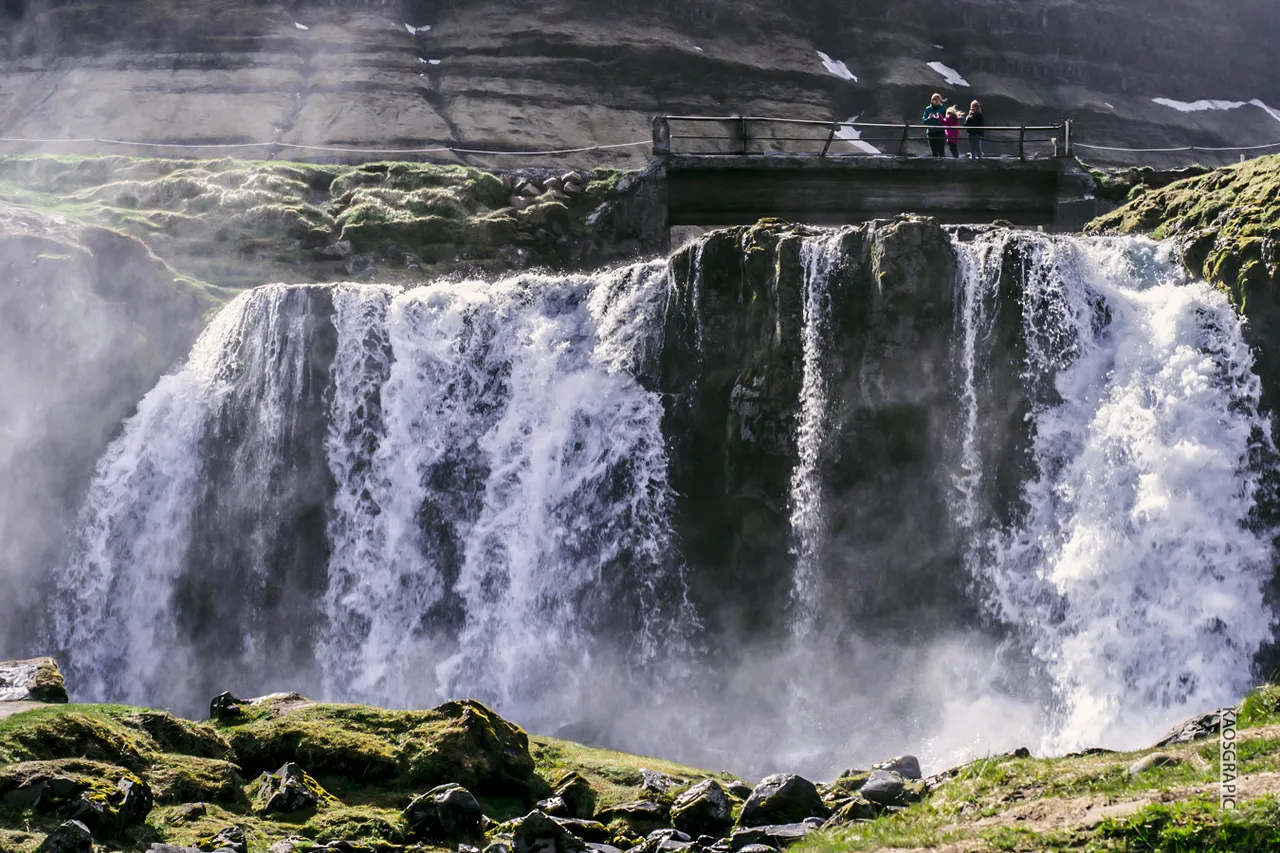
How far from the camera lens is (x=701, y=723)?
26297 mm

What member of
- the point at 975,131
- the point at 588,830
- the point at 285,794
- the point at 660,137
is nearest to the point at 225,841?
the point at 285,794

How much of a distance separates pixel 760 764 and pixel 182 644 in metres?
12.5

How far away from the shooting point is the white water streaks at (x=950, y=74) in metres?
70.2

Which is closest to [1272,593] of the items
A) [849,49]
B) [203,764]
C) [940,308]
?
[940,308]

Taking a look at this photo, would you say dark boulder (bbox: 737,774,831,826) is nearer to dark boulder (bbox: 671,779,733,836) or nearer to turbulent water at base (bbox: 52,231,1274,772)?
dark boulder (bbox: 671,779,733,836)

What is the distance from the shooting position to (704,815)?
1378 cm

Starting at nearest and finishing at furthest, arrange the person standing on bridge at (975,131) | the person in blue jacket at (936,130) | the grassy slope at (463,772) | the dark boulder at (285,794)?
1. the grassy slope at (463,772)
2. the dark boulder at (285,794)
3. the person standing on bridge at (975,131)
4. the person in blue jacket at (936,130)

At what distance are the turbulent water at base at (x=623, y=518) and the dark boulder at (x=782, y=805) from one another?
9.66m

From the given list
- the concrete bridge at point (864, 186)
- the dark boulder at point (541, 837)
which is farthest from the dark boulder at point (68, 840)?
the concrete bridge at point (864, 186)

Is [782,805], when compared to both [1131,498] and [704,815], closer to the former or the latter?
[704,815]

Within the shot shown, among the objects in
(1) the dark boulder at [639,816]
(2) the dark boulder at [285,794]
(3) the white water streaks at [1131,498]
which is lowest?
(1) the dark boulder at [639,816]

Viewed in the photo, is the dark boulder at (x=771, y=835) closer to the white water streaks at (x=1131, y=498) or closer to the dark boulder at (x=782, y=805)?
the dark boulder at (x=782, y=805)

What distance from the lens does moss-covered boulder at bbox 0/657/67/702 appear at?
49.9ft

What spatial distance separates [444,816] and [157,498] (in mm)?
19535
